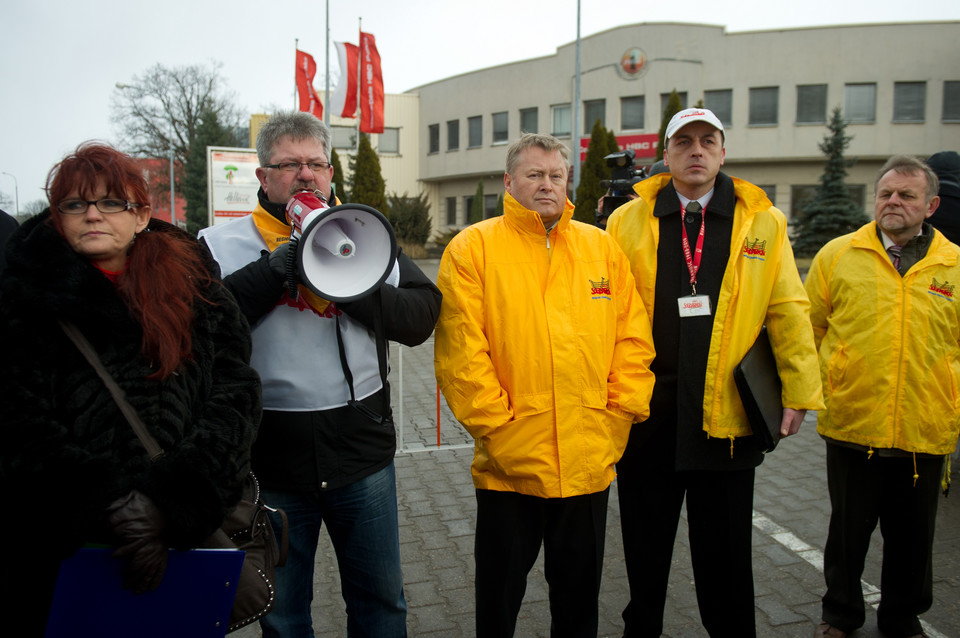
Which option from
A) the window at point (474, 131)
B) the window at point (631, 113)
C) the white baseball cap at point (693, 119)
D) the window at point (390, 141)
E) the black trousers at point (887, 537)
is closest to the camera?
the white baseball cap at point (693, 119)

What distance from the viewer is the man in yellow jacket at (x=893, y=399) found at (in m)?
3.17

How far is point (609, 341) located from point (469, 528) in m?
2.25

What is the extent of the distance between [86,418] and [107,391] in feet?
0.27

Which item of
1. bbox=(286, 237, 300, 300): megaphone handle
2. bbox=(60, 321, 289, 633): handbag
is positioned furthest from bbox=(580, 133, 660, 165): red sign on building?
bbox=(60, 321, 289, 633): handbag

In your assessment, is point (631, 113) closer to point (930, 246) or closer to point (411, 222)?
point (411, 222)

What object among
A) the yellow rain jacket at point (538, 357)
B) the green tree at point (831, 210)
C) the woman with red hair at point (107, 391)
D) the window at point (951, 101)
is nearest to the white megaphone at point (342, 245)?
the woman with red hair at point (107, 391)

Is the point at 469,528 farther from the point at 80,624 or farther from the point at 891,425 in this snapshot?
the point at 80,624

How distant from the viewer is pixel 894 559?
322 cm

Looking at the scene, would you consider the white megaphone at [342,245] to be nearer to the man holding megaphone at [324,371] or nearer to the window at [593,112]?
the man holding megaphone at [324,371]

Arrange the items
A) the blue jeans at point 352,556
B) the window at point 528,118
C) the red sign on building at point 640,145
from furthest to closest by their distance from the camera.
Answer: the window at point 528,118 < the red sign on building at point 640,145 < the blue jeans at point 352,556

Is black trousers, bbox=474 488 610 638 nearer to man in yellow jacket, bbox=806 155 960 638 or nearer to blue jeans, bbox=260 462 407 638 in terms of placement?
blue jeans, bbox=260 462 407 638

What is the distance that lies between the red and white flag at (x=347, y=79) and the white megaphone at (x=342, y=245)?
1878 cm

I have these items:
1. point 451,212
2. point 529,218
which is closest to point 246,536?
point 529,218

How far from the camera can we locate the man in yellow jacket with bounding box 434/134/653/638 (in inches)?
101
